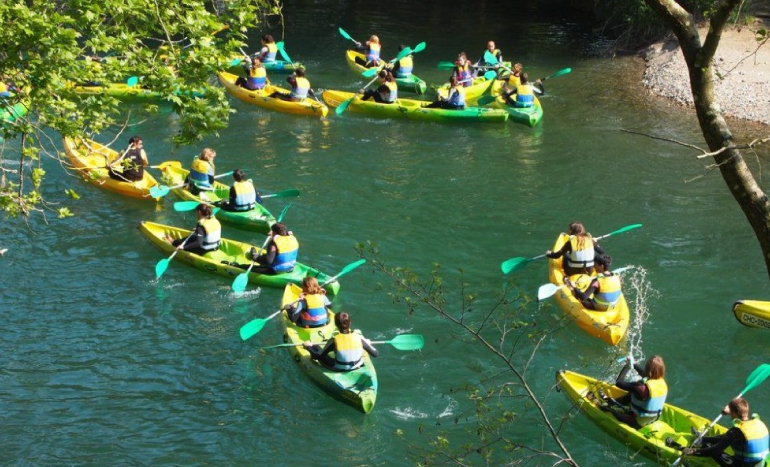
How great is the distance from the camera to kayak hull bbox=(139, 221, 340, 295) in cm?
1437

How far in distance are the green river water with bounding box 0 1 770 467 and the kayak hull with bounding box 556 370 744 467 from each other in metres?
0.27

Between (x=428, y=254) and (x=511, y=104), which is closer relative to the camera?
(x=428, y=254)

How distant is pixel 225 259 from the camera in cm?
1508

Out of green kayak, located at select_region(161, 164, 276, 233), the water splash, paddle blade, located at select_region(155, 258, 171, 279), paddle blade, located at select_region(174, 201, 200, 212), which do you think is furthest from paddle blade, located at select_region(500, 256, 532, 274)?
paddle blade, located at select_region(174, 201, 200, 212)

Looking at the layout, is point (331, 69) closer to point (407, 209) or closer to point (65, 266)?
point (407, 209)

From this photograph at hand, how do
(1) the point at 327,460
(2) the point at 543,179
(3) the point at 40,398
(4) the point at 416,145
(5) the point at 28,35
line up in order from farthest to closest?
(4) the point at 416,145 → (2) the point at 543,179 → (3) the point at 40,398 → (1) the point at 327,460 → (5) the point at 28,35

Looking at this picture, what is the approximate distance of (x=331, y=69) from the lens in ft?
87.5

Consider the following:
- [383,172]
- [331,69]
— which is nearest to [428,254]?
[383,172]

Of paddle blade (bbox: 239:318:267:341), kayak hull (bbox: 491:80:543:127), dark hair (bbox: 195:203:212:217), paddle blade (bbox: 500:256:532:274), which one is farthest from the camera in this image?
kayak hull (bbox: 491:80:543:127)

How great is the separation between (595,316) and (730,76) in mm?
14171

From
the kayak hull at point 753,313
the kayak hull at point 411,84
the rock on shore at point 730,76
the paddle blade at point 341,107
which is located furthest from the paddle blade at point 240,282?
the rock on shore at point 730,76

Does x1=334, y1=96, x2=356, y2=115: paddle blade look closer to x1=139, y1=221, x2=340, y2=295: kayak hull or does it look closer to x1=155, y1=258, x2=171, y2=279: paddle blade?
x1=139, y1=221, x2=340, y2=295: kayak hull

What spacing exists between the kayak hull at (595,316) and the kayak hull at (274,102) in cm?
989

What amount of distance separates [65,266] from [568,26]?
71.4 feet
